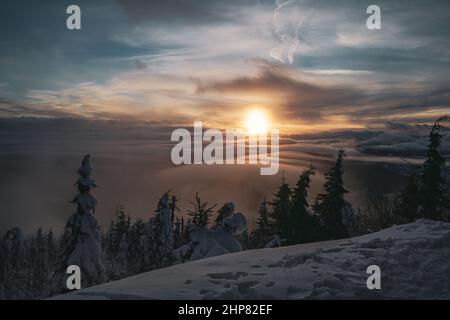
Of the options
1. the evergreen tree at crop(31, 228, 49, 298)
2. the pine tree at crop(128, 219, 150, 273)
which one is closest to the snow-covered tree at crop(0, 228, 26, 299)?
the evergreen tree at crop(31, 228, 49, 298)

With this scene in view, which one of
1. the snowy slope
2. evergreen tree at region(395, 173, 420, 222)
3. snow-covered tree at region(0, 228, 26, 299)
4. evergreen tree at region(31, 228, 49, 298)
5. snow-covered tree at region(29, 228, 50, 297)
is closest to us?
the snowy slope

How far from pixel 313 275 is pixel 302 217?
1882 cm

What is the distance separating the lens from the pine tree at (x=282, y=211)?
32125mm

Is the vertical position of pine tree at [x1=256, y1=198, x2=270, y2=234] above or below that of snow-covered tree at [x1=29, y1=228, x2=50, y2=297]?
above

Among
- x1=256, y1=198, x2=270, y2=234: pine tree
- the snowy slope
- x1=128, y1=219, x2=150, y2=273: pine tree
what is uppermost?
x1=256, y1=198, x2=270, y2=234: pine tree

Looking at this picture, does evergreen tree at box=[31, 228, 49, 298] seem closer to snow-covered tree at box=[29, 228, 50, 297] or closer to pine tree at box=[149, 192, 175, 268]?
snow-covered tree at box=[29, 228, 50, 297]

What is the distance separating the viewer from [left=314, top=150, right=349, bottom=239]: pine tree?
29297mm

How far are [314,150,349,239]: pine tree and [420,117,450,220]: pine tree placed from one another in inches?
202

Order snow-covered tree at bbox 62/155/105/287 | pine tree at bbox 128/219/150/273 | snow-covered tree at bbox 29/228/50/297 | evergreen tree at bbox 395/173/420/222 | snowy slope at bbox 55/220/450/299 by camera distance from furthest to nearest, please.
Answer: snow-covered tree at bbox 29/228/50/297 < pine tree at bbox 128/219/150/273 < evergreen tree at bbox 395/173/420/222 < snow-covered tree at bbox 62/155/105/287 < snowy slope at bbox 55/220/450/299

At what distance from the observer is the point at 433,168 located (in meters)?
27.8

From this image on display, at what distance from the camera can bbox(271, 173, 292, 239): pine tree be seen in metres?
32.1

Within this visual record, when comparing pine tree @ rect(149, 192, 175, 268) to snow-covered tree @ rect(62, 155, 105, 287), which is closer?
snow-covered tree @ rect(62, 155, 105, 287)
